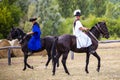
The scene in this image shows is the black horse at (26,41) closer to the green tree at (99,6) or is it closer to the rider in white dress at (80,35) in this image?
the rider in white dress at (80,35)

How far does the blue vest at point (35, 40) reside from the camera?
1418cm

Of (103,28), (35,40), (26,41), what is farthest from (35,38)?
(103,28)

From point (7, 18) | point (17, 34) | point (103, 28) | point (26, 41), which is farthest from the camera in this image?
point (7, 18)

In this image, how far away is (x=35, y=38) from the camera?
46.9ft

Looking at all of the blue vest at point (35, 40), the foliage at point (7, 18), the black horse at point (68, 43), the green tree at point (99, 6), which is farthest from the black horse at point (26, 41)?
the green tree at point (99, 6)

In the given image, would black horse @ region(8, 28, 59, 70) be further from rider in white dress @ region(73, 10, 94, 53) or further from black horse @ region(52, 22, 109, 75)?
rider in white dress @ region(73, 10, 94, 53)

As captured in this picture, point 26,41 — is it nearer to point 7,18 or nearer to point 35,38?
point 35,38

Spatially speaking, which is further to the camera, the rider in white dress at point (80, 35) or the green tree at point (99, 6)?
the green tree at point (99, 6)

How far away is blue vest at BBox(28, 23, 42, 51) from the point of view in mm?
14180

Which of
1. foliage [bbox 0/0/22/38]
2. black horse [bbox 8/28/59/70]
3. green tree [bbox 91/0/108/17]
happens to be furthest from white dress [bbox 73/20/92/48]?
green tree [bbox 91/0/108/17]

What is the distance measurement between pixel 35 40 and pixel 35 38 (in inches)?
3.3

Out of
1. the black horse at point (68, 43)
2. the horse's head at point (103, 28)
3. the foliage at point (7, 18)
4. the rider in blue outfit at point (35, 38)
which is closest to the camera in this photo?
the black horse at point (68, 43)

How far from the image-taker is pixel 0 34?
37.8 metres

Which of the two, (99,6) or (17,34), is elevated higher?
(17,34)
